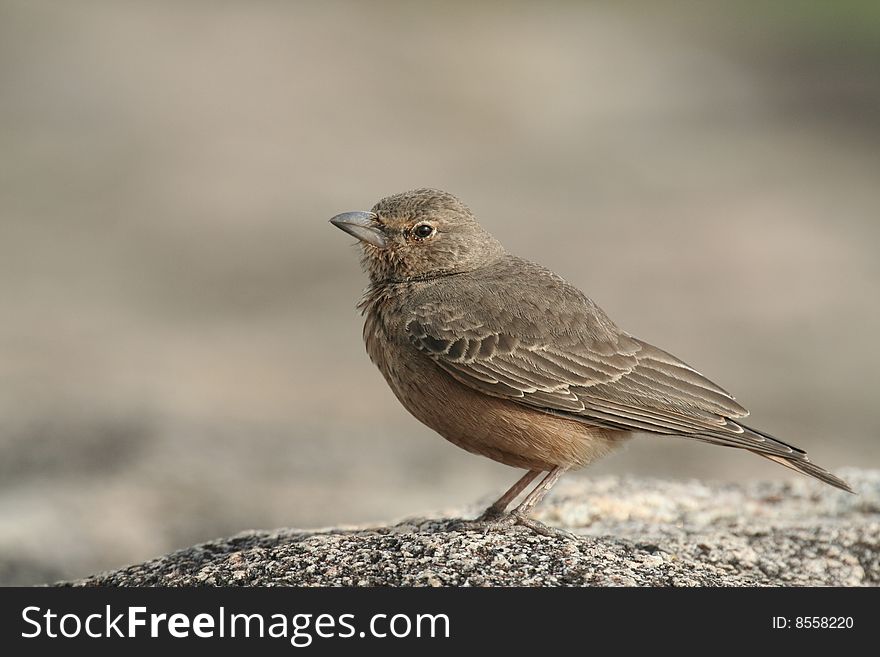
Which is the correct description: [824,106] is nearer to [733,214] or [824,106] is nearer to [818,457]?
[733,214]

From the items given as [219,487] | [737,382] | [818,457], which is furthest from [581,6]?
[219,487]

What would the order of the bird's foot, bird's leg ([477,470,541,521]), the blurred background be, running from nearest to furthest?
1. the bird's foot
2. bird's leg ([477,470,541,521])
3. the blurred background

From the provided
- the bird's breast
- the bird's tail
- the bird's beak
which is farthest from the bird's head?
the bird's tail

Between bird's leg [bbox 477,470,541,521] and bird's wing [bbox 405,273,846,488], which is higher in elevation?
bird's wing [bbox 405,273,846,488]

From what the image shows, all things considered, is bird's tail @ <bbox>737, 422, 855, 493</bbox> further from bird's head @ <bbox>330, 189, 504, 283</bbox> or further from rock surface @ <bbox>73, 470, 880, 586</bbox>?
bird's head @ <bbox>330, 189, 504, 283</bbox>

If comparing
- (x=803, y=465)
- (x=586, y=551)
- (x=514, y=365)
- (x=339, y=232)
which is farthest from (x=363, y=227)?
(x=339, y=232)

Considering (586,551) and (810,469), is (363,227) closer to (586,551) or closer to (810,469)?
(586,551)
